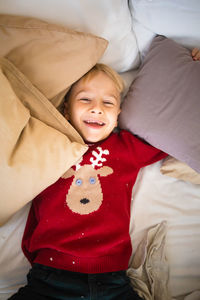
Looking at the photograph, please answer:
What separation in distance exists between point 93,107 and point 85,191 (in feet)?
1.20

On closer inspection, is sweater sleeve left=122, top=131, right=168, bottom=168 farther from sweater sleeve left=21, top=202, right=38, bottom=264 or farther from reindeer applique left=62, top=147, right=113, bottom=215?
sweater sleeve left=21, top=202, right=38, bottom=264

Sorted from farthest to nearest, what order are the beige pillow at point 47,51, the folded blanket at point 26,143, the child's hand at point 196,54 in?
the child's hand at point 196,54 → the beige pillow at point 47,51 → the folded blanket at point 26,143

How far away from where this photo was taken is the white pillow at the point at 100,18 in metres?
1.07

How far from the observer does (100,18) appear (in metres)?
1.20

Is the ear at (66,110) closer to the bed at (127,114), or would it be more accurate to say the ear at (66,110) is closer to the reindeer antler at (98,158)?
the bed at (127,114)

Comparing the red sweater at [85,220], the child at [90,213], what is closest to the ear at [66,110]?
the child at [90,213]

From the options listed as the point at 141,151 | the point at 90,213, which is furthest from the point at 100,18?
the point at 90,213

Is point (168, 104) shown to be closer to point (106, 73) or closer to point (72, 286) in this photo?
point (106, 73)

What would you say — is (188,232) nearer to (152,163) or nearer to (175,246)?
(175,246)

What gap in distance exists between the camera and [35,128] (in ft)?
3.09

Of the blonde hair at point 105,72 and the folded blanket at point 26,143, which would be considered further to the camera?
the blonde hair at point 105,72

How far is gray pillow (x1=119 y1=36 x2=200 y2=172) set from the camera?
1.10 metres

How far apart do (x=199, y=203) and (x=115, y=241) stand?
468mm

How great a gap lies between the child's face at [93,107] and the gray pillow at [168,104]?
4.6 inches
